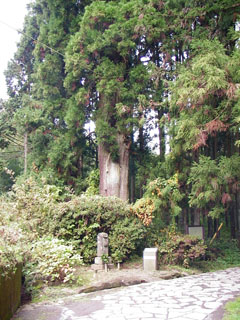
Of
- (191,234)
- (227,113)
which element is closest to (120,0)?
(227,113)

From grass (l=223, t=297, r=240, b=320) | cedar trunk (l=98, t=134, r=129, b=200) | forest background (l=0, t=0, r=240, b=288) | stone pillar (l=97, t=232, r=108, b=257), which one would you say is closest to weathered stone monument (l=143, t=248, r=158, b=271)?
forest background (l=0, t=0, r=240, b=288)

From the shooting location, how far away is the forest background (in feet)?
28.0

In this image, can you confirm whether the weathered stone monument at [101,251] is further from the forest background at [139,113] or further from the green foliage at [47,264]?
the green foliage at [47,264]

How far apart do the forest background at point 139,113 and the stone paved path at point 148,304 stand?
89.2 inches

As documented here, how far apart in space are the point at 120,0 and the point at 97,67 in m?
2.70

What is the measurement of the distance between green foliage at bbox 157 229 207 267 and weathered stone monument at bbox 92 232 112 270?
1.41m

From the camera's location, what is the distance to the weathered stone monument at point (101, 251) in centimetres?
763

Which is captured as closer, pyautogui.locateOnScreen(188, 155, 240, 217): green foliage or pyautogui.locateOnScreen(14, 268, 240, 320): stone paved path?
pyautogui.locateOnScreen(14, 268, 240, 320): stone paved path

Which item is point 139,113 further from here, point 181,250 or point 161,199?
point 181,250

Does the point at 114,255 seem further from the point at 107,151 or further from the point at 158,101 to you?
the point at 158,101

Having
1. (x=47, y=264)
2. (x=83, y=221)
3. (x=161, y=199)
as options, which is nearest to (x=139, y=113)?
(x=161, y=199)

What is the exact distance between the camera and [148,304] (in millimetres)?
5043

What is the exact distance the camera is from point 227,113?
8.54 m

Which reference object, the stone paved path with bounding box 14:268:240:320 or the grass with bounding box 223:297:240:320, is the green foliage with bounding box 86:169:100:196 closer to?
the stone paved path with bounding box 14:268:240:320
